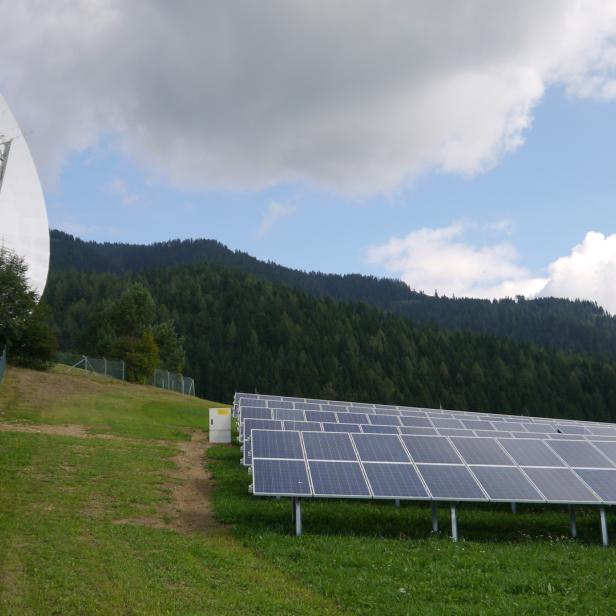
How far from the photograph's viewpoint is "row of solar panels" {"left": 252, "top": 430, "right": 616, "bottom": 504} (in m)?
14.0

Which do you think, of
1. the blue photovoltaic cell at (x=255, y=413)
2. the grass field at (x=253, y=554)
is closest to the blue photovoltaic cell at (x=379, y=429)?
the grass field at (x=253, y=554)

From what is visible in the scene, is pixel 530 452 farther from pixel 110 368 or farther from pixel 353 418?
pixel 110 368

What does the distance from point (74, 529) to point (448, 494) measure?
8.95 m

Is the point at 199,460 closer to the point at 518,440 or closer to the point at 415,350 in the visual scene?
the point at 518,440

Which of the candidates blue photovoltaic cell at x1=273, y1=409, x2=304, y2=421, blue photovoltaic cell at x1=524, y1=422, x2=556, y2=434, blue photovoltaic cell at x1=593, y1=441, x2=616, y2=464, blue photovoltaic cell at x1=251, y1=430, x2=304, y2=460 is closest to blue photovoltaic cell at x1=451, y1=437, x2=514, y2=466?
blue photovoltaic cell at x1=593, y1=441, x2=616, y2=464

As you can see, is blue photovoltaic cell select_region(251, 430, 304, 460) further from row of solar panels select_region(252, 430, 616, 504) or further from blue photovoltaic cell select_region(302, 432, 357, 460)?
blue photovoltaic cell select_region(302, 432, 357, 460)

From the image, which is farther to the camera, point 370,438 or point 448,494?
point 370,438

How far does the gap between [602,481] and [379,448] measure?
595cm

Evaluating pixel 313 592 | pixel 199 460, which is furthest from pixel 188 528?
pixel 199 460

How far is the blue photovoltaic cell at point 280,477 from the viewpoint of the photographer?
44.8ft

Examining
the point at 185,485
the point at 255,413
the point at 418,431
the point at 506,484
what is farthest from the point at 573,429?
the point at 185,485

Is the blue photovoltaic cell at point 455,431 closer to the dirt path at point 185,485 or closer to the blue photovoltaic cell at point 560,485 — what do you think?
the blue photovoltaic cell at point 560,485

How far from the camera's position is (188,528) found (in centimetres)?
1478

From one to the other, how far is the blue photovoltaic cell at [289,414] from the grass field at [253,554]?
5.13 metres
